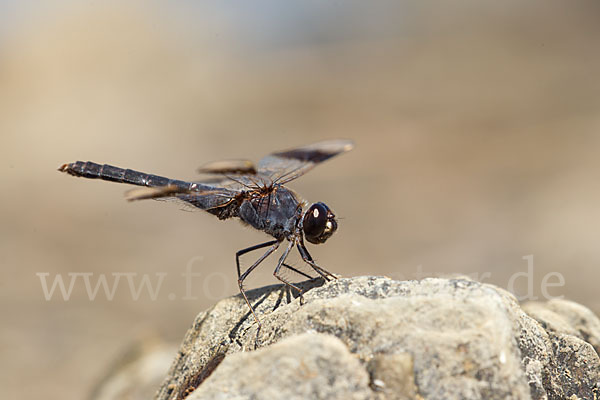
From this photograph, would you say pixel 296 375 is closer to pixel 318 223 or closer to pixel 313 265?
pixel 313 265

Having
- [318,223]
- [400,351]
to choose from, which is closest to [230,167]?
[318,223]

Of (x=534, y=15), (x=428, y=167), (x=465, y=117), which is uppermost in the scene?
(x=534, y=15)

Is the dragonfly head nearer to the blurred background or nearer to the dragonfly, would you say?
the dragonfly

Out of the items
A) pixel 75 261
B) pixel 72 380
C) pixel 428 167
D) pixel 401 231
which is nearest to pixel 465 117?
pixel 428 167

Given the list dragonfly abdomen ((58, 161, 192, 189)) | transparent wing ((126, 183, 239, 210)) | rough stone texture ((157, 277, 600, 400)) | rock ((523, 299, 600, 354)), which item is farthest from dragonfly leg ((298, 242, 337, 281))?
dragonfly abdomen ((58, 161, 192, 189))

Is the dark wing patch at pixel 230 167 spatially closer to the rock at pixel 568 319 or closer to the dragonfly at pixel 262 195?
the dragonfly at pixel 262 195

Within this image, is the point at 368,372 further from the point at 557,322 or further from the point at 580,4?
the point at 580,4
